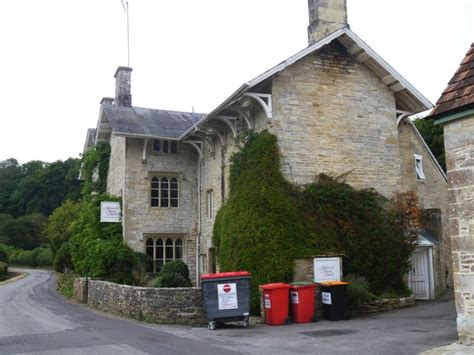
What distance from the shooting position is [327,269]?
15883mm

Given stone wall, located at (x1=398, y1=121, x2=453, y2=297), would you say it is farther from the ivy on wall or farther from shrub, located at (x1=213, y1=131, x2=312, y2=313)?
shrub, located at (x1=213, y1=131, x2=312, y2=313)

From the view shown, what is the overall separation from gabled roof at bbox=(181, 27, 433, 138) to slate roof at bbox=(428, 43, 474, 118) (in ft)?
23.4

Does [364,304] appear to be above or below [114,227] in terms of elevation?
below

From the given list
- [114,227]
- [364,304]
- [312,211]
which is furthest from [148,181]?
[364,304]

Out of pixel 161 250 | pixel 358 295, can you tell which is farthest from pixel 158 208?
pixel 358 295

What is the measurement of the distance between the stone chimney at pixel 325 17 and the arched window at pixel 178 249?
10.2 meters

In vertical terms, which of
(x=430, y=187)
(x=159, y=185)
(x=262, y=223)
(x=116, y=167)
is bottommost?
(x=262, y=223)

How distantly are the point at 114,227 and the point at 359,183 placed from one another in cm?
1054

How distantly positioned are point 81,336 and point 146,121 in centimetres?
1369

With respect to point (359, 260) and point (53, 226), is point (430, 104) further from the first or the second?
point (53, 226)

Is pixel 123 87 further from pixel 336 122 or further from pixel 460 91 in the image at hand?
pixel 460 91

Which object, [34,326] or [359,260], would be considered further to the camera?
[359,260]

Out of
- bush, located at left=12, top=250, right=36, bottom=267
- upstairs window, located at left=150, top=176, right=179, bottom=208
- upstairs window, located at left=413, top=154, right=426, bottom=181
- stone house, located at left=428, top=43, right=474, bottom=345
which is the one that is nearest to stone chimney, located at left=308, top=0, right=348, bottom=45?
upstairs window, located at left=413, top=154, right=426, bottom=181

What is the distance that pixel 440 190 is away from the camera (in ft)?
75.7
